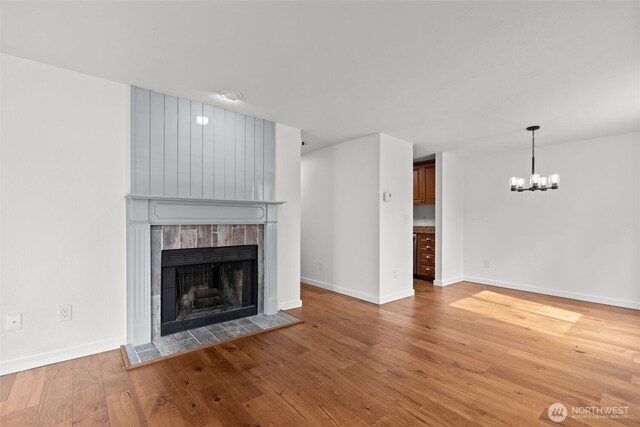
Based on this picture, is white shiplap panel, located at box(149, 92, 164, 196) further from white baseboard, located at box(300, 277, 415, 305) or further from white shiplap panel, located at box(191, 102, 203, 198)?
white baseboard, located at box(300, 277, 415, 305)

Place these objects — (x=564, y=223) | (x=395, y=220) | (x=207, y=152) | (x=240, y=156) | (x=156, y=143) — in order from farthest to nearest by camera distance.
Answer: (x=564, y=223) < (x=395, y=220) < (x=240, y=156) < (x=207, y=152) < (x=156, y=143)

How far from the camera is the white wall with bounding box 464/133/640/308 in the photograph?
4.25m

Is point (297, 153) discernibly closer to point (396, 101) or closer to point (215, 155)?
point (215, 155)

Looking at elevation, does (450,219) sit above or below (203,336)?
above

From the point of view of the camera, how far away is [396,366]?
8.20 feet

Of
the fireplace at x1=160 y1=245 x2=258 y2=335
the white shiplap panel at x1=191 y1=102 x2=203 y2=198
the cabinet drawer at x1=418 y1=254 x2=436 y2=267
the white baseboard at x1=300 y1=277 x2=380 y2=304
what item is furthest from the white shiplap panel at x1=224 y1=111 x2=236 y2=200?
the cabinet drawer at x1=418 y1=254 x2=436 y2=267

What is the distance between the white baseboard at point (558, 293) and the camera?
14.0 ft

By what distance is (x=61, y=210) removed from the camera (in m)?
2.51

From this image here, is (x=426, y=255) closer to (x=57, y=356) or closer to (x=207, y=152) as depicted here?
(x=207, y=152)

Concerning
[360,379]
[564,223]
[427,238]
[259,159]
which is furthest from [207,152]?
[564,223]

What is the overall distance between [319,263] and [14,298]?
377cm

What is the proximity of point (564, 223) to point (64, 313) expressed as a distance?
636 centimetres

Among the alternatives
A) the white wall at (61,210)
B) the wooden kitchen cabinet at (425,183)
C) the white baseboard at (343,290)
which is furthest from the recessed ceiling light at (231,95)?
the wooden kitchen cabinet at (425,183)

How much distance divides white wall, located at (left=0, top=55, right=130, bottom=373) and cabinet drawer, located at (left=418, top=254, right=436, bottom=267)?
4.92 meters
